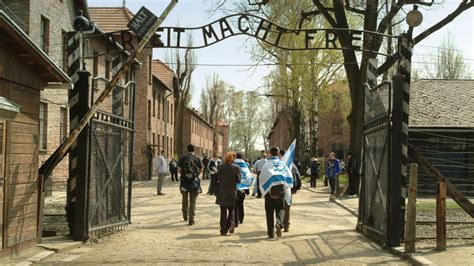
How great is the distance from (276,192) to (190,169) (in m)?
2.92

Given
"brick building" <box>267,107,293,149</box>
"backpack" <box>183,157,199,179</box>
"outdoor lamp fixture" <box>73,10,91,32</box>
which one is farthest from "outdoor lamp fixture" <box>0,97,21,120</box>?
"brick building" <box>267,107,293,149</box>

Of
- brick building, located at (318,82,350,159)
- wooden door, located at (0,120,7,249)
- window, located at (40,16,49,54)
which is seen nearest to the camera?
wooden door, located at (0,120,7,249)

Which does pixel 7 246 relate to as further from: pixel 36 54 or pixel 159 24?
pixel 159 24

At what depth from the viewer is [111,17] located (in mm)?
44156

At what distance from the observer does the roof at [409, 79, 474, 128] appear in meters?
27.1

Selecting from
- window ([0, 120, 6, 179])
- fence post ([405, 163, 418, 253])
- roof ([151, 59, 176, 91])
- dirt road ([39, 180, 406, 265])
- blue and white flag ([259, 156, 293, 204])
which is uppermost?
roof ([151, 59, 176, 91])

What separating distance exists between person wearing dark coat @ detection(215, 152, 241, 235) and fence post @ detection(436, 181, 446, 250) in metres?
4.47

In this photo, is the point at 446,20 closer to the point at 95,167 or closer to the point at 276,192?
the point at 276,192

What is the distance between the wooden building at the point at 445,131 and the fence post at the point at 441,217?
15116 millimetres

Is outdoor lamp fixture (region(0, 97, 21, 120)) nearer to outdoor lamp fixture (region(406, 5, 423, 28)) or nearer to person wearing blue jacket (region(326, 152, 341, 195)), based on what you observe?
outdoor lamp fixture (region(406, 5, 423, 28))

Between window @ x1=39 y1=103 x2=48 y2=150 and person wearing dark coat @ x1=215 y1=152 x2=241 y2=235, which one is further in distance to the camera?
window @ x1=39 y1=103 x2=48 y2=150

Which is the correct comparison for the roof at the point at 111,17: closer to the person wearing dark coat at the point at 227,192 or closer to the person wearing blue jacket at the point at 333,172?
the person wearing blue jacket at the point at 333,172

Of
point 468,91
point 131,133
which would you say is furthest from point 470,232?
point 468,91

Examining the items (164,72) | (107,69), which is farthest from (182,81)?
(107,69)
